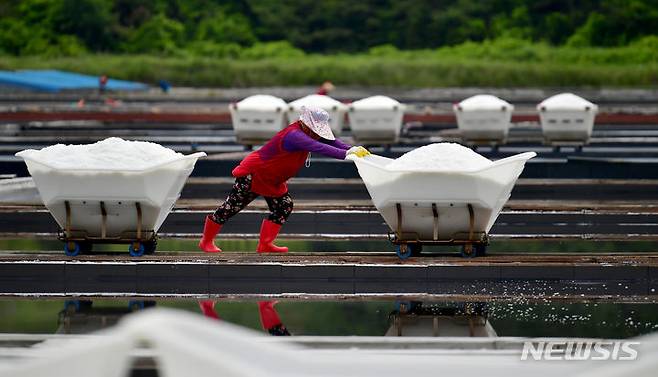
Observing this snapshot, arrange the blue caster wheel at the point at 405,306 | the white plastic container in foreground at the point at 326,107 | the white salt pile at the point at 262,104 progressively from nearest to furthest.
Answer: the blue caster wheel at the point at 405,306 → the white plastic container in foreground at the point at 326,107 → the white salt pile at the point at 262,104

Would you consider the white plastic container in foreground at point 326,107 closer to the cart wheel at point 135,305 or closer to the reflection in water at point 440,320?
the cart wheel at point 135,305

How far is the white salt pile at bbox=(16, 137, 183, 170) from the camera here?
41.2 feet

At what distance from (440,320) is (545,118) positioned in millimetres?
15870

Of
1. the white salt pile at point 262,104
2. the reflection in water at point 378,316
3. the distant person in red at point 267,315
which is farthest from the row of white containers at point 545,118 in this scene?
the distant person in red at point 267,315

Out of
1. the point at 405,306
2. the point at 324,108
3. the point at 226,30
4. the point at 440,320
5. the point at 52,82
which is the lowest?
the point at 226,30

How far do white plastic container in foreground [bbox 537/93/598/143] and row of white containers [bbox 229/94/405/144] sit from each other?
8.53ft

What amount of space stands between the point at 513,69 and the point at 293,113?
36.4 meters

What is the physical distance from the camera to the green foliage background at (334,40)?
213ft

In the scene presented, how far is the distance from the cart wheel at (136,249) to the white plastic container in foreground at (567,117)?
46.5 ft

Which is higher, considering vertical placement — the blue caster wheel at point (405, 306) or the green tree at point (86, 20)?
the blue caster wheel at point (405, 306)

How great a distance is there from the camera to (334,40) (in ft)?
254

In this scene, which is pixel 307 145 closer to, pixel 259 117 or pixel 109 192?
pixel 109 192

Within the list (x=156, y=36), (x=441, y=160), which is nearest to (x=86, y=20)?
(x=156, y=36)


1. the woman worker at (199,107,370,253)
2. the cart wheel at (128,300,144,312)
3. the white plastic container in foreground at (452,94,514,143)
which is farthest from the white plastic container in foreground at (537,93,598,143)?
the cart wheel at (128,300,144,312)
